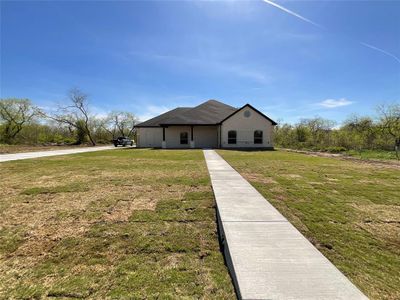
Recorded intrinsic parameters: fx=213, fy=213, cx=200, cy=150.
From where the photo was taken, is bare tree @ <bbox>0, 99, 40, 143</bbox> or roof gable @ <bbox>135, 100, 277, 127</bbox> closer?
roof gable @ <bbox>135, 100, 277, 127</bbox>

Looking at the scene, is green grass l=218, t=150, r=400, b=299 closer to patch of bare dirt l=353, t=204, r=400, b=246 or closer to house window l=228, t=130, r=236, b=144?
patch of bare dirt l=353, t=204, r=400, b=246

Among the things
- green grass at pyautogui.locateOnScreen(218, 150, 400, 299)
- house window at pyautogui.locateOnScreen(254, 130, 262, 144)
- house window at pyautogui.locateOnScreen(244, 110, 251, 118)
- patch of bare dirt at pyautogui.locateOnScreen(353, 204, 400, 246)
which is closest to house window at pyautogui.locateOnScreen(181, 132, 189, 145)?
house window at pyautogui.locateOnScreen(244, 110, 251, 118)

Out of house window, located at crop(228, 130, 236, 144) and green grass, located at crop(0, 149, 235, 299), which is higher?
house window, located at crop(228, 130, 236, 144)

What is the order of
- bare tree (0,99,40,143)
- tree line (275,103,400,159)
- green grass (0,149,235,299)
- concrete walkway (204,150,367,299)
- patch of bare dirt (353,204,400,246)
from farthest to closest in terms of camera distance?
bare tree (0,99,40,143), tree line (275,103,400,159), patch of bare dirt (353,204,400,246), green grass (0,149,235,299), concrete walkway (204,150,367,299)

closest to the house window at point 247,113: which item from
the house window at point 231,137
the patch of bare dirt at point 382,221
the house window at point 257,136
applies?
the house window at point 257,136

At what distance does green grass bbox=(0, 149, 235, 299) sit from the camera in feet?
7.53

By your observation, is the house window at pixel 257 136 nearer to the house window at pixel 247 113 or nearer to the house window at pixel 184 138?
the house window at pixel 247 113

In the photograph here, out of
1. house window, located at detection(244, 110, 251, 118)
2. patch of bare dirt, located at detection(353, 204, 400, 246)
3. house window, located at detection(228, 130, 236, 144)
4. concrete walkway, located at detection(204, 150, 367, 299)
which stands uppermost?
house window, located at detection(244, 110, 251, 118)

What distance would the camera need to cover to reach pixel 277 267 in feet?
7.98

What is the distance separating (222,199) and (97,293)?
322 cm

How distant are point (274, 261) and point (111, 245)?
91.4 inches

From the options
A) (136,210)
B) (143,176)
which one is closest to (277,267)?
(136,210)

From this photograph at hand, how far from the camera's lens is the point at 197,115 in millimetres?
28406

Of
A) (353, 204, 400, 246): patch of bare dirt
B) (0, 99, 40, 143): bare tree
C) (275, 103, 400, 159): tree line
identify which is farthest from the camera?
(0, 99, 40, 143): bare tree
